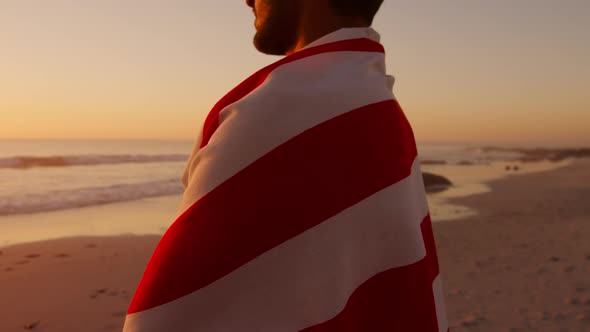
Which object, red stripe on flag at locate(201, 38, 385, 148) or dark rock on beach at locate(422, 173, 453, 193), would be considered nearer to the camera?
red stripe on flag at locate(201, 38, 385, 148)

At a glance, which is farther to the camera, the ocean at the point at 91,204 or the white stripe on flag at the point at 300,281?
the ocean at the point at 91,204

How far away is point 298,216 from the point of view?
958mm

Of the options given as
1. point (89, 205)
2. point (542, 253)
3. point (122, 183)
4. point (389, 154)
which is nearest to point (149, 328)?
point (389, 154)

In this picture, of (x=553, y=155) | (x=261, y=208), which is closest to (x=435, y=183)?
(x=261, y=208)

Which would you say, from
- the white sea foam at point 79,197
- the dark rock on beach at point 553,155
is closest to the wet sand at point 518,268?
the white sea foam at point 79,197

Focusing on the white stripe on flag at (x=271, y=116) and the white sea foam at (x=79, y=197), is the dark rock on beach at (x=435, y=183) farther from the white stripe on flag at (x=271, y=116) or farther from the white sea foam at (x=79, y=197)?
the white stripe on flag at (x=271, y=116)

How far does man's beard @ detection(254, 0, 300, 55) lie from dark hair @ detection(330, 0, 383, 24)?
0.09 meters

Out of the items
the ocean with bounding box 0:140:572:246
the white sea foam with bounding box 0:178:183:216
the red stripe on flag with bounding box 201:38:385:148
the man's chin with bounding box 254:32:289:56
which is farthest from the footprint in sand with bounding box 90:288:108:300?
the white sea foam with bounding box 0:178:183:216

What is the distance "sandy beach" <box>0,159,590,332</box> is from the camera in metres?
4.78

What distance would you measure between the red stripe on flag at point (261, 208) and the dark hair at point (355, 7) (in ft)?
1.01

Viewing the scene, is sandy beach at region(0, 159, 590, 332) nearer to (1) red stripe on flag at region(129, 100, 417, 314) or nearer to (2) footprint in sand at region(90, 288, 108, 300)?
(2) footprint in sand at region(90, 288, 108, 300)

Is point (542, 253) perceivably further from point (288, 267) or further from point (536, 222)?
point (288, 267)

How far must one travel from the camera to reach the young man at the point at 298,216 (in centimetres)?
92

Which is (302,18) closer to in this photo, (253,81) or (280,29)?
(280,29)
